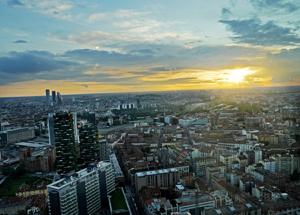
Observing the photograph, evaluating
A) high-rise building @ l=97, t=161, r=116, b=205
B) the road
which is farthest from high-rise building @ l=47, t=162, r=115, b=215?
the road

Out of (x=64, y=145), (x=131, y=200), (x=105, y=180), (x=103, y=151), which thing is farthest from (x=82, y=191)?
(x=103, y=151)

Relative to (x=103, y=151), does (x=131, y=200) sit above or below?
below

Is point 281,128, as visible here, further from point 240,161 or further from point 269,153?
point 240,161

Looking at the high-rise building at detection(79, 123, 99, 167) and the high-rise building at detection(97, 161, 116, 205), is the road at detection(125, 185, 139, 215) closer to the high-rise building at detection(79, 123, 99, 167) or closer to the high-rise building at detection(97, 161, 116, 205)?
the high-rise building at detection(97, 161, 116, 205)

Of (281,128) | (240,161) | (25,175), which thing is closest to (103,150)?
(25,175)

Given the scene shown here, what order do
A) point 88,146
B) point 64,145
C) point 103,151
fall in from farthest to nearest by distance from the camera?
1. point 103,151
2. point 88,146
3. point 64,145

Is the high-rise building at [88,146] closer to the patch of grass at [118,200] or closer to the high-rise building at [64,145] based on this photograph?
the high-rise building at [64,145]

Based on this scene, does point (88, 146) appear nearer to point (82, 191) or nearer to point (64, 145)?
point (64, 145)
